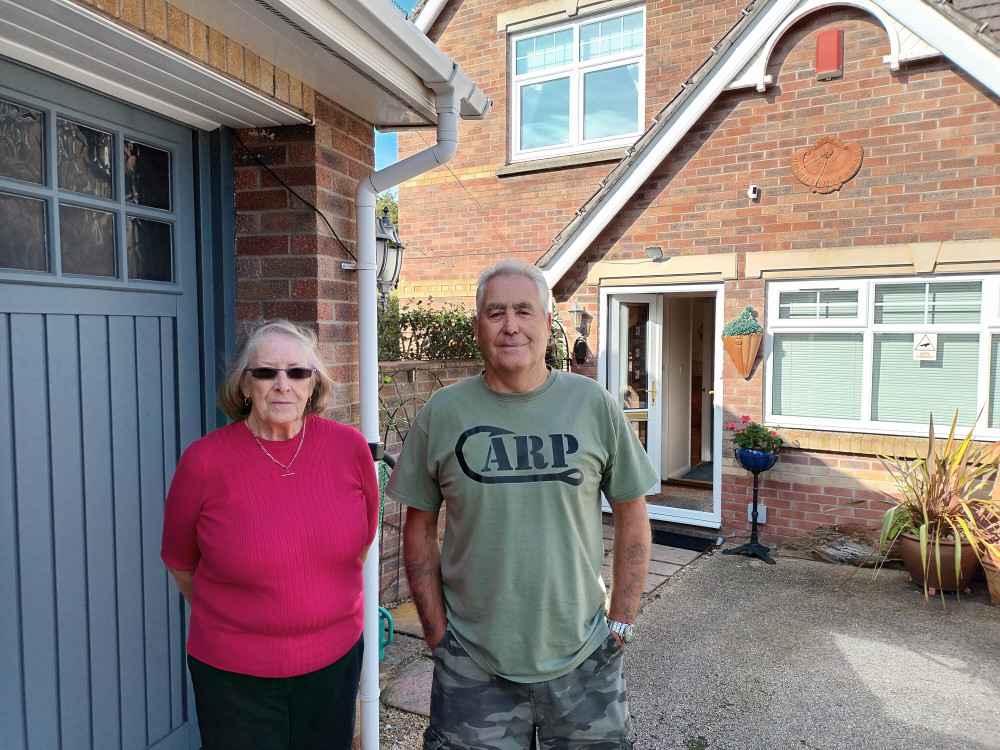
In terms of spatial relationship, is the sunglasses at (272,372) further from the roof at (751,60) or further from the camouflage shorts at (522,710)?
the roof at (751,60)

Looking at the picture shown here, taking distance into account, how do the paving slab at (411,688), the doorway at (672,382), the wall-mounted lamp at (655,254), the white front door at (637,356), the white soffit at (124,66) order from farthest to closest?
the white front door at (637,356)
the doorway at (672,382)
the wall-mounted lamp at (655,254)
the paving slab at (411,688)
the white soffit at (124,66)

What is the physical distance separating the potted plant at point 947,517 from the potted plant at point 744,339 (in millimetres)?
1506

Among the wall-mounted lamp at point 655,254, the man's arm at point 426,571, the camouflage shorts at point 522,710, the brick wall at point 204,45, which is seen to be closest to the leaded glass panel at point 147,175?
the brick wall at point 204,45

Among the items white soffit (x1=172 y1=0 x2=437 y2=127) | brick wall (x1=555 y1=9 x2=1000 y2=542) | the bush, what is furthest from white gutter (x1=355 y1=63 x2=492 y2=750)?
brick wall (x1=555 y1=9 x2=1000 y2=542)

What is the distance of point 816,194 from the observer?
6.04 m

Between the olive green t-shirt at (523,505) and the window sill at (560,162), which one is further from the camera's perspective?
the window sill at (560,162)

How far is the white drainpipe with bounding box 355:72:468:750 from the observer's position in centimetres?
284

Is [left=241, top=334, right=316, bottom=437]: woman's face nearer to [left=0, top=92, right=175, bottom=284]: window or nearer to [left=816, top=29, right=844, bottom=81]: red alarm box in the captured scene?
[left=0, top=92, right=175, bottom=284]: window

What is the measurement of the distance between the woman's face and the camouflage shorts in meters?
0.75

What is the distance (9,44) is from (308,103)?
969mm

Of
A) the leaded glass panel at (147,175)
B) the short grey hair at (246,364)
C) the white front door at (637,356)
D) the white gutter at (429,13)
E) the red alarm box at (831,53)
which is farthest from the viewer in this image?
the white gutter at (429,13)

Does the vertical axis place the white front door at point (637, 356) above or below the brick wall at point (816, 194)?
below

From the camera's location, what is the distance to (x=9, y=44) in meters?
1.84

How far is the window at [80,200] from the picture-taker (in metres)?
2.00
